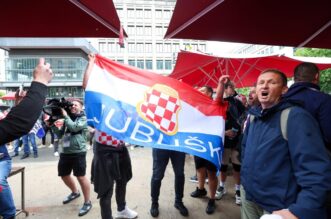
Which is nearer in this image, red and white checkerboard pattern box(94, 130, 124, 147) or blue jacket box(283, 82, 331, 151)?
blue jacket box(283, 82, 331, 151)

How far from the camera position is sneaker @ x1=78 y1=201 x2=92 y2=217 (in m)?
4.21

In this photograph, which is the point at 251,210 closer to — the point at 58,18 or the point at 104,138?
the point at 104,138

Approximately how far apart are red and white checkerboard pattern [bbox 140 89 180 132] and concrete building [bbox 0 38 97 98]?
4762cm

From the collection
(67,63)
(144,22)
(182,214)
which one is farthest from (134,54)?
(182,214)

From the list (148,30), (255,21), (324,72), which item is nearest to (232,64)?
(255,21)

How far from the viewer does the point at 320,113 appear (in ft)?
7.19

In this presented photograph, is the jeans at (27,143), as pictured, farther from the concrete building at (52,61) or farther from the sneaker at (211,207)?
the concrete building at (52,61)

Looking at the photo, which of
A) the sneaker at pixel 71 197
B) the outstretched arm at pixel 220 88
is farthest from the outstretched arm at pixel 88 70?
the sneaker at pixel 71 197

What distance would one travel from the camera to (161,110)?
3.04 metres

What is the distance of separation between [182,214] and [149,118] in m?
2.07

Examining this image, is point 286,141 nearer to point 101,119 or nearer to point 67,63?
point 101,119

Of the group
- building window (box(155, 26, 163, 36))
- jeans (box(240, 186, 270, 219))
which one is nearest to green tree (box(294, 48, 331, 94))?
jeans (box(240, 186, 270, 219))

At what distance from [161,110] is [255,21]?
1.51 metres

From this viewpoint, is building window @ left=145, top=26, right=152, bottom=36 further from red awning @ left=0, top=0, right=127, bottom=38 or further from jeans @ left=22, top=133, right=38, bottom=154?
red awning @ left=0, top=0, right=127, bottom=38
